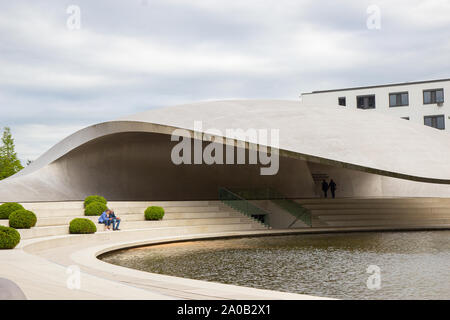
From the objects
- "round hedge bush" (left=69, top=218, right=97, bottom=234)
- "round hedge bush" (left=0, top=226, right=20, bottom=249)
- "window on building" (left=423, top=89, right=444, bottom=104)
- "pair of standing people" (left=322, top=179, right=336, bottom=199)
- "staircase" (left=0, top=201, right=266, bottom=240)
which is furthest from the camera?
"window on building" (left=423, top=89, right=444, bottom=104)

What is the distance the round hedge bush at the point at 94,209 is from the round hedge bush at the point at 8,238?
542 cm

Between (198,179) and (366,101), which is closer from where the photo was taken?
(198,179)

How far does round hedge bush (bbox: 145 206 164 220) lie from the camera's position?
16.8m

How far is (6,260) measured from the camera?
859 cm

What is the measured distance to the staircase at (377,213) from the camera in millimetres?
19188

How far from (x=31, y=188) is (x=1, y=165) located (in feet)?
71.9

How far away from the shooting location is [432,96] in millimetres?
39031

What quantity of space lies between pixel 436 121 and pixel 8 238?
35.4m

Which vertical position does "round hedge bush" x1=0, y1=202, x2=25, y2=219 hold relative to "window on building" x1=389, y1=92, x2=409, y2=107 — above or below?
below

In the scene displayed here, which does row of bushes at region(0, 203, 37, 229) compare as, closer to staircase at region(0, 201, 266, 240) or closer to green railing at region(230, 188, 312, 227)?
staircase at region(0, 201, 266, 240)

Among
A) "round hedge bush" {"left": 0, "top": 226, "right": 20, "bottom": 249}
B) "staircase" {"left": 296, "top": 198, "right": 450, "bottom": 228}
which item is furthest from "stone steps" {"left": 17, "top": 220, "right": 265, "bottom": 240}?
"staircase" {"left": 296, "top": 198, "right": 450, "bottom": 228}

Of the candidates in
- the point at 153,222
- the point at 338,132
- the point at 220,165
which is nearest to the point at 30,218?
the point at 153,222

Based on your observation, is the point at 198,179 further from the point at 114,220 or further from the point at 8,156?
the point at 8,156

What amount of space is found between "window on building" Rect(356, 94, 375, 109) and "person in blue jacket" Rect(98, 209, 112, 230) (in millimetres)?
30212
